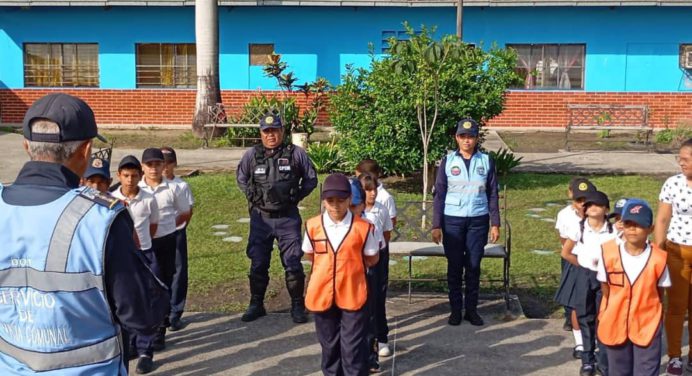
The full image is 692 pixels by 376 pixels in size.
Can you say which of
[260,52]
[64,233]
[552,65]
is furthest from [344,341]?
[552,65]

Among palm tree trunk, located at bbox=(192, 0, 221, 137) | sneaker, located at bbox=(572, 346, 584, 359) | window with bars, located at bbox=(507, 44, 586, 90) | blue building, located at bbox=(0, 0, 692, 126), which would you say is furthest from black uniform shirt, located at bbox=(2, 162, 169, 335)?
window with bars, located at bbox=(507, 44, 586, 90)

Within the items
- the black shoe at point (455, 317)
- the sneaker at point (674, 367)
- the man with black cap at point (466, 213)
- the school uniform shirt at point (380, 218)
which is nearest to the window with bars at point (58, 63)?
the man with black cap at point (466, 213)

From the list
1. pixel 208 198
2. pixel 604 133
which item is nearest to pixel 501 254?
pixel 208 198

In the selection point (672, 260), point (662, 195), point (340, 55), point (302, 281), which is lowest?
point (302, 281)

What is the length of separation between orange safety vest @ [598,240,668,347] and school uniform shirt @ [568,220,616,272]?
0.29m

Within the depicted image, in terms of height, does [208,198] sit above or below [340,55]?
below

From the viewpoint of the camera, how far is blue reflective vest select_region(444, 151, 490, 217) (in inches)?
259

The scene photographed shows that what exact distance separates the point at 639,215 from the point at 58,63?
19544mm

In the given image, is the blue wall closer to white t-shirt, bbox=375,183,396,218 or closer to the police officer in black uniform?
the police officer in black uniform

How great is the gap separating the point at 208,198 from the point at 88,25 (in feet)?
37.9

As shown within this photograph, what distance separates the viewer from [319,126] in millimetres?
20703

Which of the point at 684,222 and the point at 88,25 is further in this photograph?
the point at 88,25

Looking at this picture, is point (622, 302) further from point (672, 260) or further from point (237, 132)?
point (237, 132)

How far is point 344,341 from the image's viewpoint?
5070 mm
